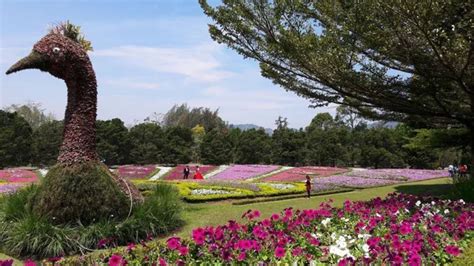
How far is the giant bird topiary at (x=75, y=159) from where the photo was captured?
8.16 meters

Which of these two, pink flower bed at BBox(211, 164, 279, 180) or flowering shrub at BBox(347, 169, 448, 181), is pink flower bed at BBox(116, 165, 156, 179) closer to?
pink flower bed at BBox(211, 164, 279, 180)

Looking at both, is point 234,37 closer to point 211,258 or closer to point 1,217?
point 1,217

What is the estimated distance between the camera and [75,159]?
8.56 m

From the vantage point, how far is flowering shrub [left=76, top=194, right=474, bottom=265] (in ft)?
13.8

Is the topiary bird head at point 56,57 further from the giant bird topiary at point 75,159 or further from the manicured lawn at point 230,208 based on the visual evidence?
the manicured lawn at point 230,208

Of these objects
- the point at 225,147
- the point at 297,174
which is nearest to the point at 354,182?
the point at 297,174

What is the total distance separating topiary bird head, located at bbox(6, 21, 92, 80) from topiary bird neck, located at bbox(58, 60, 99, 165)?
0.27 ft

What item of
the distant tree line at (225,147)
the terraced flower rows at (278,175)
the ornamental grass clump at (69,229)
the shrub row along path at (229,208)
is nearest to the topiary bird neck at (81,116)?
the ornamental grass clump at (69,229)

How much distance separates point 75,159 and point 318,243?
550 centimetres

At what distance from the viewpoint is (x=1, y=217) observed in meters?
8.41

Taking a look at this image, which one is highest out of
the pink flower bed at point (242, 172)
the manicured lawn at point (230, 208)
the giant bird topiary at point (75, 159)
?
the giant bird topiary at point (75, 159)

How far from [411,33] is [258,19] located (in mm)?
4035

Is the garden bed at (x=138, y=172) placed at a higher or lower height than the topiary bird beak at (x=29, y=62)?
lower

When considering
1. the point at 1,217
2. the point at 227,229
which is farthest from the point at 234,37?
the point at 227,229
